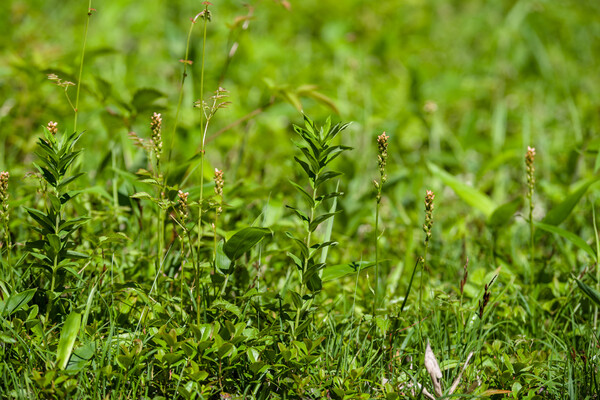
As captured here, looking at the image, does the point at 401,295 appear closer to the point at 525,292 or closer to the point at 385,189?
the point at 525,292

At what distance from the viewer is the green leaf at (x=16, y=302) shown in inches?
61.7

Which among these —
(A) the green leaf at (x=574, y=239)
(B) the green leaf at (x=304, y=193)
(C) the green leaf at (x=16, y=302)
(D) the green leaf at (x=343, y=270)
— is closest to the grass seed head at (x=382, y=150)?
(B) the green leaf at (x=304, y=193)

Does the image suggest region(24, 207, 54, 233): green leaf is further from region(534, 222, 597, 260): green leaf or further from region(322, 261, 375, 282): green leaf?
region(534, 222, 597, 260): green leaf

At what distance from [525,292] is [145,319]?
1.36m

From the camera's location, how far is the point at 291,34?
220 inches

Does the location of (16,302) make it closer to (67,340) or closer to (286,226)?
(67,340)

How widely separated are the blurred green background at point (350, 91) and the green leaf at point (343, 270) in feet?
1.91

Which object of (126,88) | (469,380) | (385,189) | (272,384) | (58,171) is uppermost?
(126,88)

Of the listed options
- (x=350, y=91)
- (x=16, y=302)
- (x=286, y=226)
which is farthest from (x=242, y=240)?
(x=350, y=91)

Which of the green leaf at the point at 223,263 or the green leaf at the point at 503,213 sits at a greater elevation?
the green leaf at the point at 503,213

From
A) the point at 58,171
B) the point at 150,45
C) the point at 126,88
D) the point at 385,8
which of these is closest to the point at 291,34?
the point at 385,8

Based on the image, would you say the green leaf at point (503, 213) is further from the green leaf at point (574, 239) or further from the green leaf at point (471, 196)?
the green leaf at point (574, 239)

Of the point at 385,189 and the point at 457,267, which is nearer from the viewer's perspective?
the point at 457,267

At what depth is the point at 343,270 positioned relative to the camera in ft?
5.71
